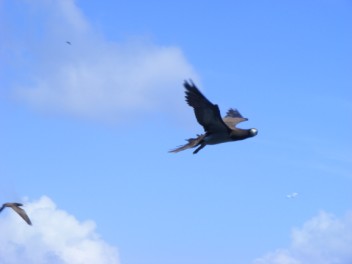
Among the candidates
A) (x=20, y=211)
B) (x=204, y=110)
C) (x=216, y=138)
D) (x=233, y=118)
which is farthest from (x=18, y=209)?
(x=204, y=110)

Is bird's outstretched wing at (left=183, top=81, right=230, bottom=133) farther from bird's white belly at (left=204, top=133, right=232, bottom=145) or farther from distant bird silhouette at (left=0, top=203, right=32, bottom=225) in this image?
distant bird silhouette at (left=0, top=203, right=32, bottom=225)

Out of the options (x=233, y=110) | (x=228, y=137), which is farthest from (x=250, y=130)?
(x=233, y=110)

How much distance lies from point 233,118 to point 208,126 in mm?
8816

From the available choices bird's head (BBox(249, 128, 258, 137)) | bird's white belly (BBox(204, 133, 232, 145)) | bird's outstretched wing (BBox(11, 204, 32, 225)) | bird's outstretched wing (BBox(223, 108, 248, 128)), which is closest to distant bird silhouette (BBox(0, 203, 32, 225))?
bird's outstretched wing (BBox(11, 204, 32, 225))

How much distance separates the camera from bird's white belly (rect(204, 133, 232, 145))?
123ft

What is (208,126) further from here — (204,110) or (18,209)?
(18,209)

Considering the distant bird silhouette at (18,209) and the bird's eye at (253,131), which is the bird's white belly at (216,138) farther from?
the distant bird silhouette at (18,209)

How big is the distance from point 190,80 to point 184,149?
3862 millimetres

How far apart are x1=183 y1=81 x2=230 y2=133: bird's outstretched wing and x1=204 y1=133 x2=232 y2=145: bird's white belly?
9.1 inches

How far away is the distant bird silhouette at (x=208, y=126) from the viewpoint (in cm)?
3516

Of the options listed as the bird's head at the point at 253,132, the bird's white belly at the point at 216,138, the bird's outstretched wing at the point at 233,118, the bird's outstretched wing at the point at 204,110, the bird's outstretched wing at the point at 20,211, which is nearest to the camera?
the bird's outstretched wing at the point at 204,110

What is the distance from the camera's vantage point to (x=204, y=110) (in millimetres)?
35938

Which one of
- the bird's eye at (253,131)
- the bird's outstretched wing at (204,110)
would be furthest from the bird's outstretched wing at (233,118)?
the bird's outstretched wing at (204,110)

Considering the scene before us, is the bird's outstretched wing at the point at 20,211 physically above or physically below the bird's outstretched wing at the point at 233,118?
below
